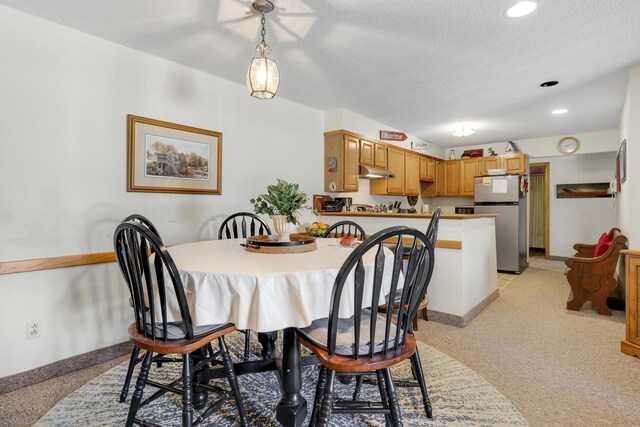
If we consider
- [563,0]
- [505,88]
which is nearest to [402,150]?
[505,88]

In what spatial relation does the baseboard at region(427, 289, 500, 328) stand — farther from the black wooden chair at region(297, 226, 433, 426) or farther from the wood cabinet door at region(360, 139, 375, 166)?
the wood cabinet door at region(360, 139, 375, 166)

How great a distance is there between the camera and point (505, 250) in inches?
215

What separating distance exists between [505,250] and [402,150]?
2361 mm

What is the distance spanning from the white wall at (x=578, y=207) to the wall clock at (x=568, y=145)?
0.61m

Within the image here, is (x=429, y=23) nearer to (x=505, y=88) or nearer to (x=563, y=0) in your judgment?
(x=563, y=0)

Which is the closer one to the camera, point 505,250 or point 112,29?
point 112,29

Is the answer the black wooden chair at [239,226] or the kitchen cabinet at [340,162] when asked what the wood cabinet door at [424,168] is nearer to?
the kitchen cabinet at [340,162]

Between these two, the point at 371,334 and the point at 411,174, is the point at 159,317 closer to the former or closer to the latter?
the point at 371,334

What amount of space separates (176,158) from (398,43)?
203 centimetres

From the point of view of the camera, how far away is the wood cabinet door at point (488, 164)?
5.98m

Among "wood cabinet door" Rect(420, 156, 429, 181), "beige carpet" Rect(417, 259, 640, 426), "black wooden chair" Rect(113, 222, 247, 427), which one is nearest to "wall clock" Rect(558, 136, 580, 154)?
"wood cabinet door" Rect(420, 156, 429, 181)

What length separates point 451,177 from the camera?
6559 mm

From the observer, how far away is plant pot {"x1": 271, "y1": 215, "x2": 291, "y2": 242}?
1.99 metres

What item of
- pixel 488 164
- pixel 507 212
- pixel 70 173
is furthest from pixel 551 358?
pixel 488 164
